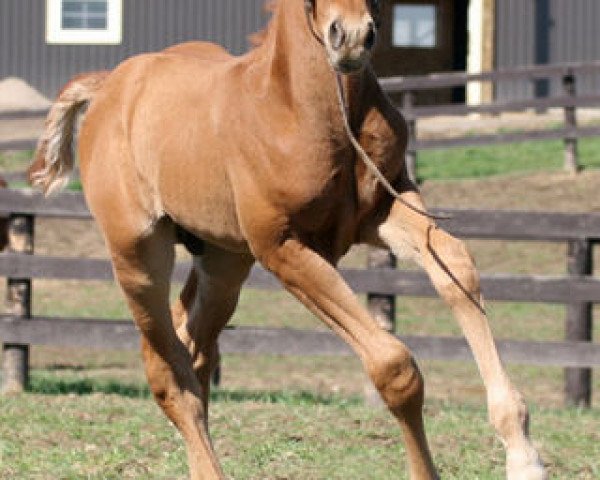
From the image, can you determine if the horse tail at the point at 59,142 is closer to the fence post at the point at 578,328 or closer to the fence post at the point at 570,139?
the fence post at the point at 578,328

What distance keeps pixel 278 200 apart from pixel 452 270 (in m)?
0.65

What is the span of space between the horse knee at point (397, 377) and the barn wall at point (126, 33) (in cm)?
2328

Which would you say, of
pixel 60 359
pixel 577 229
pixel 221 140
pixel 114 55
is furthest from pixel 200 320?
pixel 114 55

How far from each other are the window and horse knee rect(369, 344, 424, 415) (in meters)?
30.2

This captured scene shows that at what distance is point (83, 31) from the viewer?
29594 millimetres

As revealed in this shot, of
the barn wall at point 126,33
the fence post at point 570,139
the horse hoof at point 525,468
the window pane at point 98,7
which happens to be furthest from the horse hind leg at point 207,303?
the window pane at point 98,7

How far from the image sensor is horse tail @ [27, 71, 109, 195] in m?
7.92

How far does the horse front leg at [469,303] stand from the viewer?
5188 millimetres

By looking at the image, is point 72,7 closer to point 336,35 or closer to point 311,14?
point 311,14

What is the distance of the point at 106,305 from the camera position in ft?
53.4

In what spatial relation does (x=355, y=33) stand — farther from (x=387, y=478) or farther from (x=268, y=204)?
(x=387, y=478)

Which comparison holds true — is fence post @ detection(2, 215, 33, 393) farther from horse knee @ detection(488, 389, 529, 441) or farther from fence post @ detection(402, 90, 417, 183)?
fence post @ detection(402, 90, 417, 183)

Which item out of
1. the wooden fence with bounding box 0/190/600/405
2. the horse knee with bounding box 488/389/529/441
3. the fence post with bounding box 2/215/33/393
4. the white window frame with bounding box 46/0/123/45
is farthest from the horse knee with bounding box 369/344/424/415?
the white window frame with bounding box 46/0/123/45

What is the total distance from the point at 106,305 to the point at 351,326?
10749 millimetres
